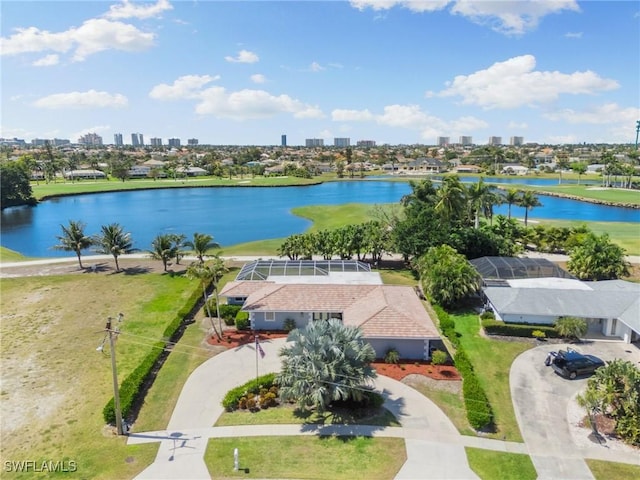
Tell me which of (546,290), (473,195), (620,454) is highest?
(473,195)

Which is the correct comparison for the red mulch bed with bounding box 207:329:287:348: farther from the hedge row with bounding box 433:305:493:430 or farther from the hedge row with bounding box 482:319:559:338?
the hedge row with bounding box 482:319:559:338

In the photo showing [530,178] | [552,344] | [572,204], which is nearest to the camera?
[552,344]

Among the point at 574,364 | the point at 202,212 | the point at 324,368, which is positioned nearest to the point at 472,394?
the point at 574,364

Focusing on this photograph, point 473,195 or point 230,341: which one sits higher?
point 473,195

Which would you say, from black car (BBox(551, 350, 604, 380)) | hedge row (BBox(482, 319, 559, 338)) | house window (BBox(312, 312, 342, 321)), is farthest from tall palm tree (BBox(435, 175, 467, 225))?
black car (BBox(551, 350, 604, 380))

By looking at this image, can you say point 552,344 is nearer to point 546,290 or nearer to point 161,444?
point 546,290

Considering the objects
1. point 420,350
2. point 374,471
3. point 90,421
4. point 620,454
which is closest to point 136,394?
point 90,421

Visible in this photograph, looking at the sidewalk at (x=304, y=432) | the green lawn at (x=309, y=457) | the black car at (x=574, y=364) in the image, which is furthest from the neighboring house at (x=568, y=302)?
the green lawn at (x=309, y=457)
